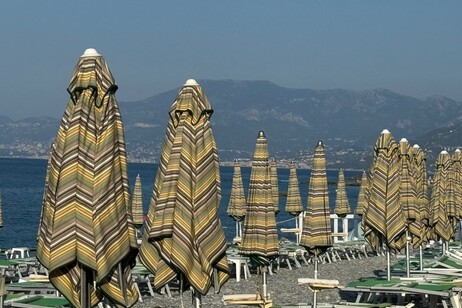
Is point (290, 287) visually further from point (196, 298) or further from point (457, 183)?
point (196, 298)

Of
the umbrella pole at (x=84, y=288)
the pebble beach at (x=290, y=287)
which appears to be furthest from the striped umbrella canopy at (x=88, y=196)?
the pebble beach at (x=290, y=287)

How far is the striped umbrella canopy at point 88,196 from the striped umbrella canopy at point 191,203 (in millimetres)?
1375

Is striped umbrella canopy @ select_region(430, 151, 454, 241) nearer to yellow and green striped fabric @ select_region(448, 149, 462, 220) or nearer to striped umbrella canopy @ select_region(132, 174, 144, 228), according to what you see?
yellow and green striped fabric @ select_region(448, 149, 462, 220)

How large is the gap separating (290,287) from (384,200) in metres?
4.06

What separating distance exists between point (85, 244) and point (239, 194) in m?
17.3

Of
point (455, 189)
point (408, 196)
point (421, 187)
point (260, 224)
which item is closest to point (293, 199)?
point (455, 189)

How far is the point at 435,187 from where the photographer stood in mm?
22500

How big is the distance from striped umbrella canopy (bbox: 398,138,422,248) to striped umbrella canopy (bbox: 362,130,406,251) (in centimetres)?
148

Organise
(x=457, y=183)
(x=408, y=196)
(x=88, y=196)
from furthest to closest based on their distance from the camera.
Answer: (x=457, y=183), (x=408, y=196), (x=88, y=196)

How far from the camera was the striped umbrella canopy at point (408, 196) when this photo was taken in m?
18.4

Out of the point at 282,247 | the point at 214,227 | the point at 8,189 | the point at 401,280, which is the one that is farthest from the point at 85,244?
the point at 8,189

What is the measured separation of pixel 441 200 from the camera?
2161 centimetres

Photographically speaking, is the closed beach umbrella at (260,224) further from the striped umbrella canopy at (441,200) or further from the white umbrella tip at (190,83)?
the striped umbrella canopy at (441,200)

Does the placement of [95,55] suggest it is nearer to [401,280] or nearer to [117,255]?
[117,255]
